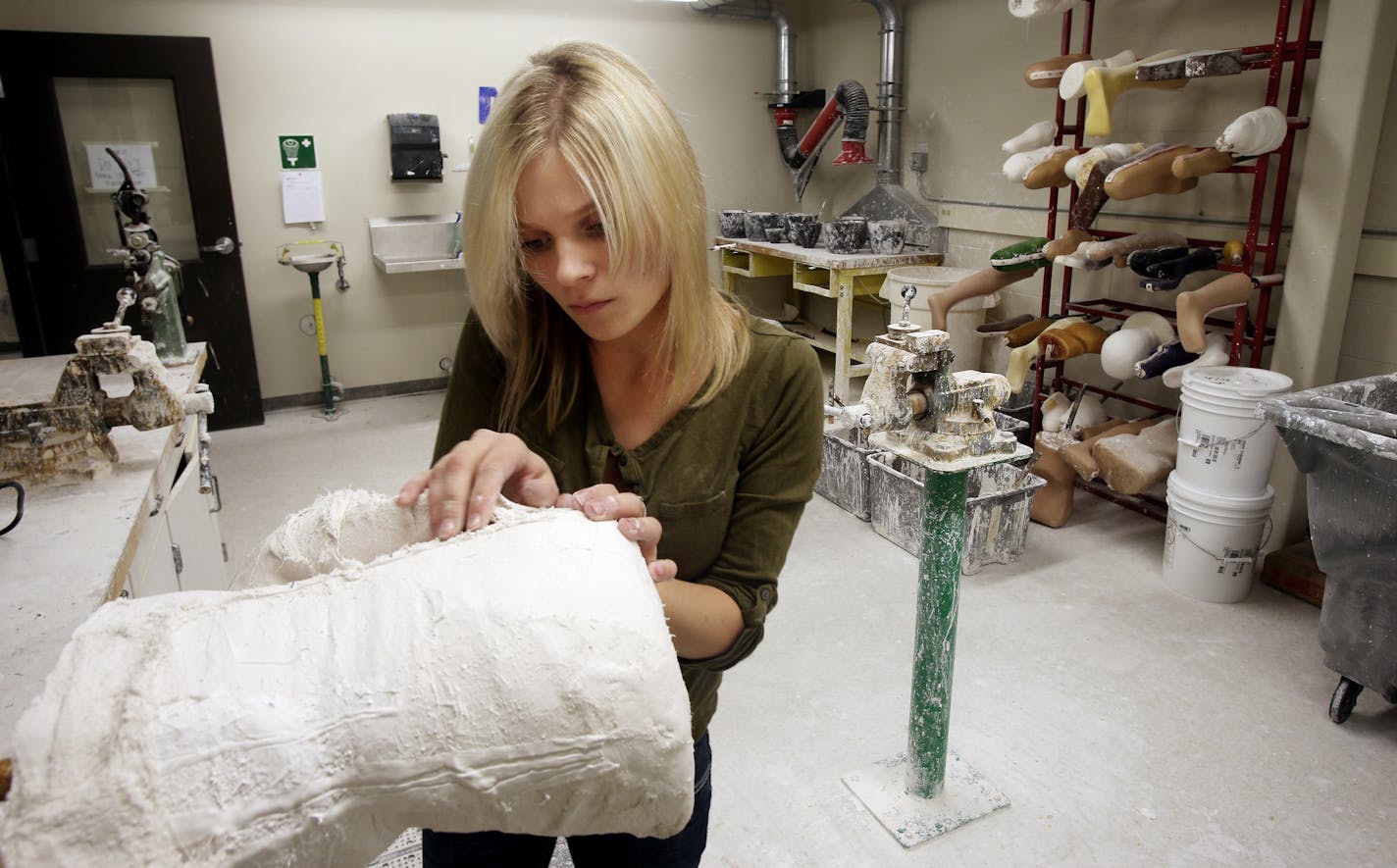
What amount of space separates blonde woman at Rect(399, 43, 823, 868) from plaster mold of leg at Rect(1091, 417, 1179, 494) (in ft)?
7.32

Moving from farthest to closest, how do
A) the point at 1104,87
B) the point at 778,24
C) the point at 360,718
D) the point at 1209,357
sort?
the point at 778,24, the point at 1104,87, the point at 1209,357, the point at 360,718

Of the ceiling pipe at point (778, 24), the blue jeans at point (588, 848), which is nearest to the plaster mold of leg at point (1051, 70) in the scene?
the ceiling pipe at point (778, 24)

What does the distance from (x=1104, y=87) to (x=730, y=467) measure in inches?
99.5

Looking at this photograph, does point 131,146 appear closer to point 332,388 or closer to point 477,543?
point 332,388

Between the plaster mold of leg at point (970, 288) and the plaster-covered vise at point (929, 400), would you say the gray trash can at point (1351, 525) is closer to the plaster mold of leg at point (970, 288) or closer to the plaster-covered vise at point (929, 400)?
the plaster-covered vise at point (929, 400)

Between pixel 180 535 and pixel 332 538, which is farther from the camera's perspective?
pixel 180 535

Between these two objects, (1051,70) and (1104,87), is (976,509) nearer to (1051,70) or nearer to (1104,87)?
(1104,87)

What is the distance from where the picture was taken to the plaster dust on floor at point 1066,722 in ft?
5.77

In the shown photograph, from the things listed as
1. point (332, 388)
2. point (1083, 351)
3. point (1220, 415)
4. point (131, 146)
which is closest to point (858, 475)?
point (1083, 351)

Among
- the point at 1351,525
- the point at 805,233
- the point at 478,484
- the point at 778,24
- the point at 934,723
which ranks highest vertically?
the point at 778,24

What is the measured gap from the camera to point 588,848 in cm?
106

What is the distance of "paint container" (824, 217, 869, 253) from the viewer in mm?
4148

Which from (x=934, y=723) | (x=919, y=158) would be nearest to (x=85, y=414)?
(x=934, y=723)

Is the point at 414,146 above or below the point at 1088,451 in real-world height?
above
